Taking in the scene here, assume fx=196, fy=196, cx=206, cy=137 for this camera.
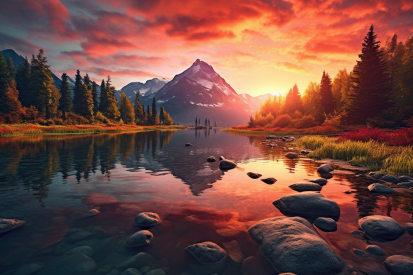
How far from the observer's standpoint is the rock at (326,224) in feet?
16.7

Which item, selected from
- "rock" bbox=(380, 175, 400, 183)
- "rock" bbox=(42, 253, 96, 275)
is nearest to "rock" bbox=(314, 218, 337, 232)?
"rock" bbox=(42, 253, 96, 275)

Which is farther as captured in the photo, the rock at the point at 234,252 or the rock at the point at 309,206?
the rock at the point at 309,206

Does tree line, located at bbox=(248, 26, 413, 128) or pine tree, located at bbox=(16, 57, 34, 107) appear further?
pine tree, located at bbox=(16, 57, 34, 107)

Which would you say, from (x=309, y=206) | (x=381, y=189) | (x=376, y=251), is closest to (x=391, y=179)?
(x=381, y=189)

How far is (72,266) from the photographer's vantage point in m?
3.70

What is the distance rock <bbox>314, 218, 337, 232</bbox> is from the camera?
5.10m

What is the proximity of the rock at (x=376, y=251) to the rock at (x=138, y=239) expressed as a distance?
4773 mm

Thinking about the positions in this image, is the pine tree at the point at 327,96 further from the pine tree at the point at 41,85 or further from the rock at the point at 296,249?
the pine tree at the point at 41,85

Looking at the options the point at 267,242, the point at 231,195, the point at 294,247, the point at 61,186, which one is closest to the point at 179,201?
the point at 231,195

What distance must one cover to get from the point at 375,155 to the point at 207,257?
44.6 feet

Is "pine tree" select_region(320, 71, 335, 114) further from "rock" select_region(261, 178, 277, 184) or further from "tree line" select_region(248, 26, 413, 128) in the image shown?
"rock" select_region(261, 178, 277, 184)

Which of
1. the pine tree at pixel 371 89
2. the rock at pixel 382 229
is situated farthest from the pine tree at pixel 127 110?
the rock at pixel 382 229

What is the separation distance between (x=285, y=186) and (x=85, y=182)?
30.4ft

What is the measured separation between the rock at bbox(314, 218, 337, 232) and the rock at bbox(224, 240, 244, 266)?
7.96ft
